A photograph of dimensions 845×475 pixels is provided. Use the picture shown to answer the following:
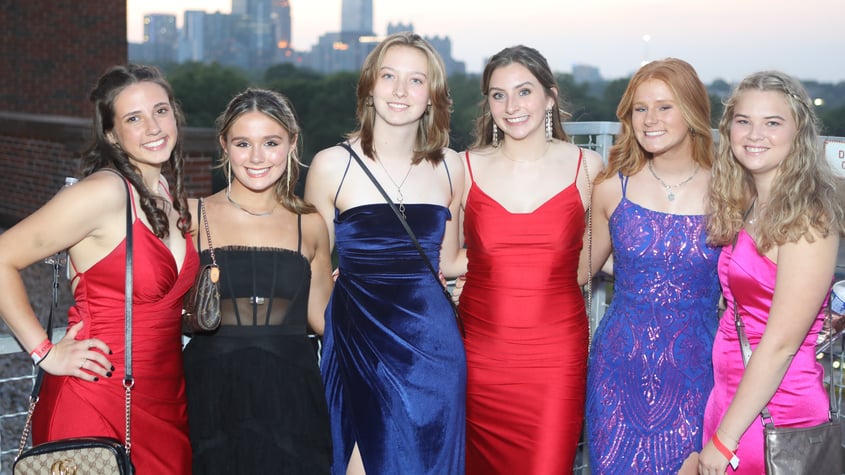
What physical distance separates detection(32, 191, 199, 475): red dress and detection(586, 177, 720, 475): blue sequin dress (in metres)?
1.59

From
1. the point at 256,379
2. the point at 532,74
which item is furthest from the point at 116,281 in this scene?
the point at 532,74

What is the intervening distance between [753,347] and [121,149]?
214 centimetres

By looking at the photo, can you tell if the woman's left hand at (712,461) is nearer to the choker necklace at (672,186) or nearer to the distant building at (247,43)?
the choker necklace at (672,186)

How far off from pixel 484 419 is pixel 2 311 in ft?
5.93

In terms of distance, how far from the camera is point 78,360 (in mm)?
2615

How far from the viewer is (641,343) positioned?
3199 mm

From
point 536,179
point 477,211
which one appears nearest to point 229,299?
point 477,211

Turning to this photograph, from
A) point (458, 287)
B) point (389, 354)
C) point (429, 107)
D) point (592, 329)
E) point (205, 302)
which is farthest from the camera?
point (592, 329)

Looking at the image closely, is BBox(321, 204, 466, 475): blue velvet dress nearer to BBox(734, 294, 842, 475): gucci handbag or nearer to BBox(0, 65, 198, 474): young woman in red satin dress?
BBox(0, 65, 198, 474): young woman in red satin dress

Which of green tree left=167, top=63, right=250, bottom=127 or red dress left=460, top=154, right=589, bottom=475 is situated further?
green tree left=167, top=63, right=250, bottom=127

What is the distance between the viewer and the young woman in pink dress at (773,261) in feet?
8.57

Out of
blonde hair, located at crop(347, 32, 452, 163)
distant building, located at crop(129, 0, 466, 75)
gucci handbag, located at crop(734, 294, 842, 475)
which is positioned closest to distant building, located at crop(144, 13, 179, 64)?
distant building, located at crop(129, 0, 466, 75)

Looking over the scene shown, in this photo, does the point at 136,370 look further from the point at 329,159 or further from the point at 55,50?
the point at 55,50

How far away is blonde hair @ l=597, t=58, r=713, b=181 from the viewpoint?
3.20 metres
